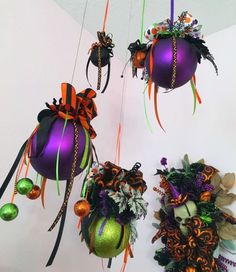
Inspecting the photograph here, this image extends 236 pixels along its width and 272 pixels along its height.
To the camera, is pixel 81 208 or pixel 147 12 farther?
pixel 147 12

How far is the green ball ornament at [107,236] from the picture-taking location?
63 centimetres

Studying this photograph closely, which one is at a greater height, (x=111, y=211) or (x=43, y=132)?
(x=43, y=132)

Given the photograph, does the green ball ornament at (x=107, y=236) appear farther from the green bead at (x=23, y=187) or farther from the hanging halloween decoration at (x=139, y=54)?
the hanging halloween decoration at (x=139, y=54)

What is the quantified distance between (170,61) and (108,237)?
1.43 feet

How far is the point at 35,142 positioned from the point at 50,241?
2.12ft

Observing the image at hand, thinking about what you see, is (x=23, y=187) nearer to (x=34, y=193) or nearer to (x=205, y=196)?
(x=34, y=193)

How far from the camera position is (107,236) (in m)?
0.63

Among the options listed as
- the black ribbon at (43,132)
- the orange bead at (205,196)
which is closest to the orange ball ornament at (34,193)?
the black ribbon at (43,132)

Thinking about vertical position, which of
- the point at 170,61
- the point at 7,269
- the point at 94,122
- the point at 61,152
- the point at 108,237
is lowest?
the point at 7,269

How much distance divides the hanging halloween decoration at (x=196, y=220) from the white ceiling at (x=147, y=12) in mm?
680

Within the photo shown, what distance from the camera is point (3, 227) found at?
87 cm

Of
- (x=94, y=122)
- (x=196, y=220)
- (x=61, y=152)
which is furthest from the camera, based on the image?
(x=94, y=122)

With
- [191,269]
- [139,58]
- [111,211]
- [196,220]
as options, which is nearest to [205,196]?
[196,220]

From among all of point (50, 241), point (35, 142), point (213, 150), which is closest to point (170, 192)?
point (213, 150)
